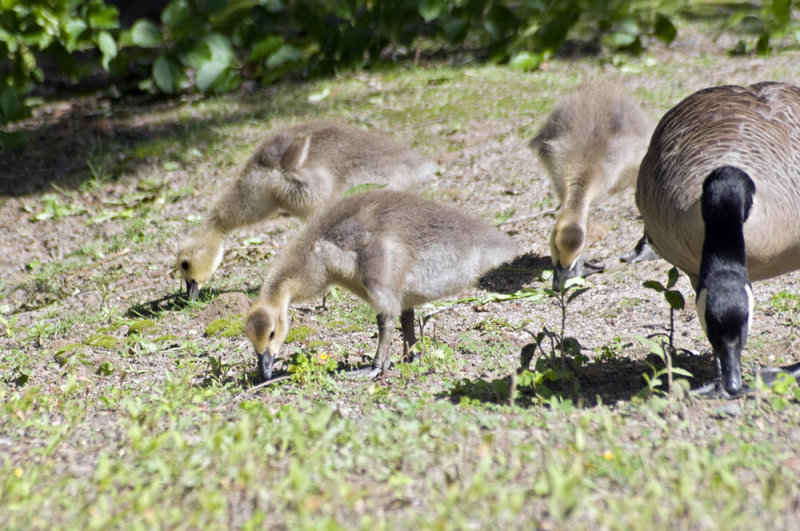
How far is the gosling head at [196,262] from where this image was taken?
7.12 metres

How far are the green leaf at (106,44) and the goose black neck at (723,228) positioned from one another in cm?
820

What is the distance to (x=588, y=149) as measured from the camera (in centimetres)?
730

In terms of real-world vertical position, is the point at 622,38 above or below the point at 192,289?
above

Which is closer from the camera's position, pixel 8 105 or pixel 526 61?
pixel 8 105

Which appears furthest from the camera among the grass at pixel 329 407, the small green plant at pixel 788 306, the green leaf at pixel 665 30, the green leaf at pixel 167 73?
the green leaf at pixel 665 30

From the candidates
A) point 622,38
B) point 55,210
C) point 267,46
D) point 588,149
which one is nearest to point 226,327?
point 588,149

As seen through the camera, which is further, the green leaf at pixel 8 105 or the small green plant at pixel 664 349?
the green leaf at pixel 8 105

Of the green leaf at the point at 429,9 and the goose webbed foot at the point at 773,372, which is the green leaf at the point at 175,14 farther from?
the goose webbed foot at the point at 773,372

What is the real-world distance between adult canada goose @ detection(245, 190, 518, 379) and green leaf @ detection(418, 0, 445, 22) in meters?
6.28

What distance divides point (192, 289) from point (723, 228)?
439 centimetres

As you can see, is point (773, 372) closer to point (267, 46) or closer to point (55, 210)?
point (55, 210)

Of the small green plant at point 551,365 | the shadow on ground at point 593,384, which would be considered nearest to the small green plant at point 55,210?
the shadow on ground at point 593,384

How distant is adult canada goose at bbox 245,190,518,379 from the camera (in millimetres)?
5055

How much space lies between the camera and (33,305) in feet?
24.1
